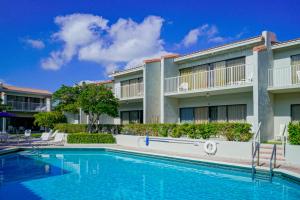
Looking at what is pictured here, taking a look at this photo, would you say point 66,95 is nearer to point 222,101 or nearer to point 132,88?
point 132,88

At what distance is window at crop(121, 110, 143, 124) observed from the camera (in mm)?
26547

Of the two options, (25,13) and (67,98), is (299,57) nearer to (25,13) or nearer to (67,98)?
(25,13)

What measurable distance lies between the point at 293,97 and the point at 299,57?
2214mm

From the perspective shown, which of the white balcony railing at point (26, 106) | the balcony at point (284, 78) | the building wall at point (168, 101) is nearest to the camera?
the balcony at point (284, 78)

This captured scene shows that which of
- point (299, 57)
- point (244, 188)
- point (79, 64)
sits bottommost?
point (244, 188)

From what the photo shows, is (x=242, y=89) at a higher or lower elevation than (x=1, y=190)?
higher

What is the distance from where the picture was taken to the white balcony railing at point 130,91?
982 inches

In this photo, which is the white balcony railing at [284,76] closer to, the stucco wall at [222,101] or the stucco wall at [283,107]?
the stucco wall at [283,107]

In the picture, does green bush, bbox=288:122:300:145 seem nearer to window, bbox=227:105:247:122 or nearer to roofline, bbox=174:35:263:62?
window, bbox=227:105:247:122

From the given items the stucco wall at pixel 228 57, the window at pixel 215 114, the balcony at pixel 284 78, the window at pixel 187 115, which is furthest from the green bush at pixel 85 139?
the balcony at pixel 284 78

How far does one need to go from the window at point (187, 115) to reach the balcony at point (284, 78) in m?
6.63

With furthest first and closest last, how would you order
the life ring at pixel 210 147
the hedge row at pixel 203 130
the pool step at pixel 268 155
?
the life ring at pixel 210 147, the hedge row at pixel 203 130, the pool step at pixel 268 155

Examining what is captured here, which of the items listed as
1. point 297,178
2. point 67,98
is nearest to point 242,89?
point 297,178

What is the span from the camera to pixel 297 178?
9727 millimetres
